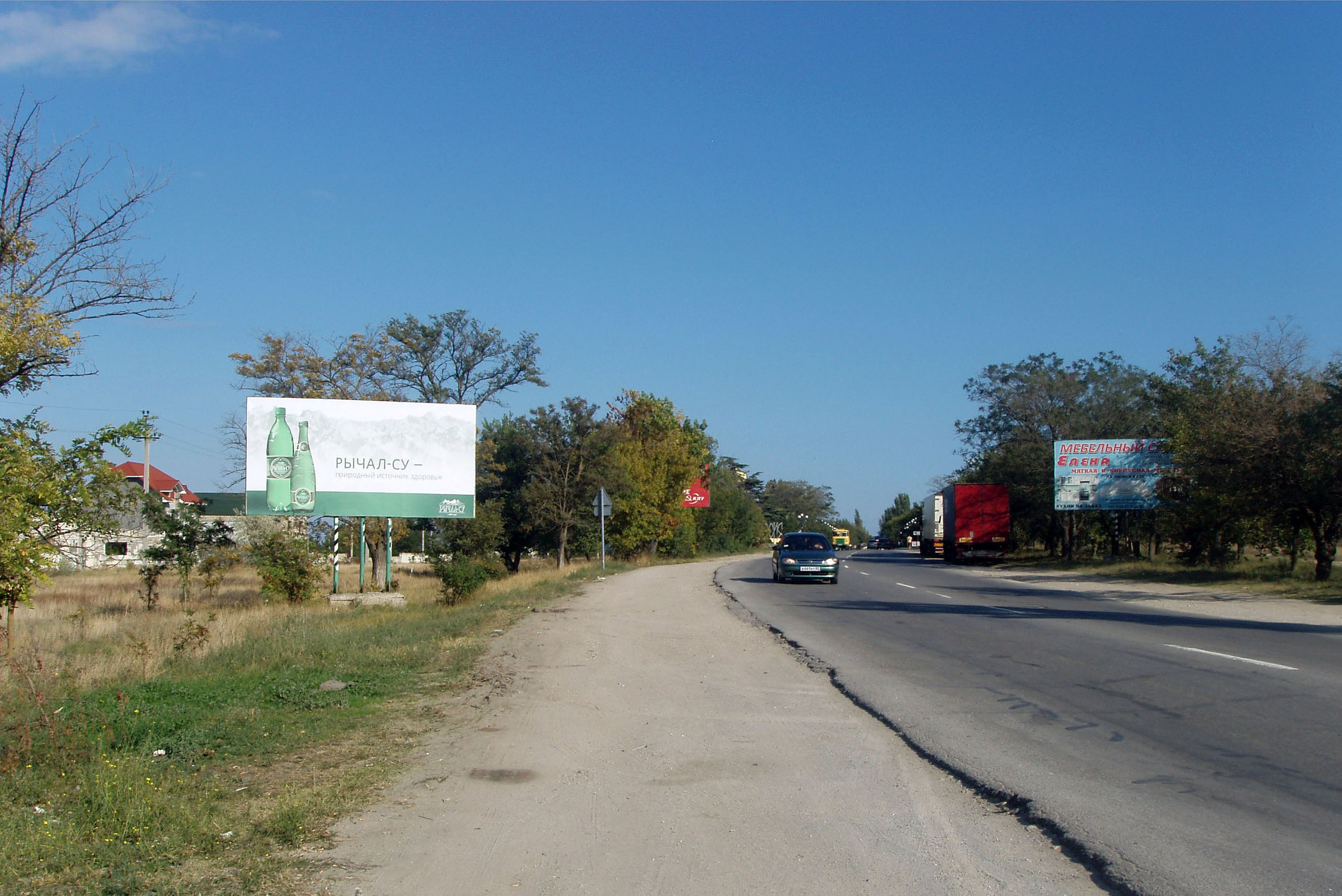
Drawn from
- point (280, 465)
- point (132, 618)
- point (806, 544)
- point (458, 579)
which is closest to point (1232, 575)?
point (806, 544)

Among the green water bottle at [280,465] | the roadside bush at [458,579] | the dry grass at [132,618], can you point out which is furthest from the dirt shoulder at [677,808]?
the green water bottle at [280,465]

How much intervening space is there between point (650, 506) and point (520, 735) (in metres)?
47.7

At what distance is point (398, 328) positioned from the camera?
5225 cm

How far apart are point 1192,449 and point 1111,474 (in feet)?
26.3

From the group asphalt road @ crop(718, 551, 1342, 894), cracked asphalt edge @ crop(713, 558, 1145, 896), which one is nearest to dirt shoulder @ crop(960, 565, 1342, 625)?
asphalt road @ crop(718, 551, 1342, 894)

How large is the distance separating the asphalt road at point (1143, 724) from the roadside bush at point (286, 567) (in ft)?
45.7

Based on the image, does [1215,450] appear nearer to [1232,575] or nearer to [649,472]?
[1232,575]

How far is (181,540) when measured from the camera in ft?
84.8

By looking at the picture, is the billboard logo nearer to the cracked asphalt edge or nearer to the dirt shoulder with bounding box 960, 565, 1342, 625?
the dirt shoulder with bounding box 960, 565, 1342, 625

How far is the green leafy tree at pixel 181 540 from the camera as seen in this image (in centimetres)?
2542

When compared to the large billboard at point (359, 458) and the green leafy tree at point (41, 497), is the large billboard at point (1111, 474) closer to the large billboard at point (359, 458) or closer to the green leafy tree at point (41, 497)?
the large billboard at point (359, 458)

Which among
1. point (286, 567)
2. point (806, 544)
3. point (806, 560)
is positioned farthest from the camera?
point (806, 544)

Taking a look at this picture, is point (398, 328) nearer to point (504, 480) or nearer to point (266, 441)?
point (504, 480)

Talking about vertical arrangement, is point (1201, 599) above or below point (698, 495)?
below
